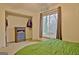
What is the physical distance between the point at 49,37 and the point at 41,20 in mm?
244

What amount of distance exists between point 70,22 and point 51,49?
41cm

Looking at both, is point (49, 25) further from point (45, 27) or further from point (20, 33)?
point (20, 33)

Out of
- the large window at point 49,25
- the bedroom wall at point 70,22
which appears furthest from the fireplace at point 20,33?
the bedroom wall at point 70,22

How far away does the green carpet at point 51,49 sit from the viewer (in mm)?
1754

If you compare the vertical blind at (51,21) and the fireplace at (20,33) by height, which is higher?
the vertical blind at (51,21)

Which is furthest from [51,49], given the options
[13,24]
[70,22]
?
[13,24]

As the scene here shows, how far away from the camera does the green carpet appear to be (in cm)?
175

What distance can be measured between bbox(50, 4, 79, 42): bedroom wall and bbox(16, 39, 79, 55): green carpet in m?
0.08

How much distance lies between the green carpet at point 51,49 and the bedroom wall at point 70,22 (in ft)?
0.25

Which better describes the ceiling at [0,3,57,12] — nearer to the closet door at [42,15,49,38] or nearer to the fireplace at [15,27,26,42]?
the closet door at [42,15,49,38]

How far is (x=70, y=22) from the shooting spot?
176cm

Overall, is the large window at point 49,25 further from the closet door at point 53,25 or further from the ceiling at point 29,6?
the ceiling at point 29,6

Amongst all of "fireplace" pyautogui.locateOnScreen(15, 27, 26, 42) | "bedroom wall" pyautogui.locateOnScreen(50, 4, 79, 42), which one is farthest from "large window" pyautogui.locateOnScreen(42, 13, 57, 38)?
"fireplace" pyautogui.locateOnScreen(15, 27, 26, 42)

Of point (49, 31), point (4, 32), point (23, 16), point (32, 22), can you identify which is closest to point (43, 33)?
point (49, 31)
